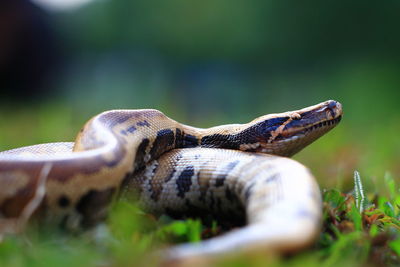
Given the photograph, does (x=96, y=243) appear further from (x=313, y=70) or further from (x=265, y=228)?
(x=313, y=70)

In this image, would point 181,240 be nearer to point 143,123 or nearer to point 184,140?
point 143,123

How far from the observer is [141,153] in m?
3.72

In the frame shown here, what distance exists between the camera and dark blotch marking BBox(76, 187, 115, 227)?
113 inches

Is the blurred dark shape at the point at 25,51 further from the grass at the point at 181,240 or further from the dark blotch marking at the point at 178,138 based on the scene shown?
the grass at the point at 181,240

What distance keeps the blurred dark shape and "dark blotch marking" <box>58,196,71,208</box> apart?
15077 mm

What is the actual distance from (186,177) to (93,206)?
39.7 inches

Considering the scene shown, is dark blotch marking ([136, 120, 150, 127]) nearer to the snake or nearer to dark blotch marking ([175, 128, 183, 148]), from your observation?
the snake

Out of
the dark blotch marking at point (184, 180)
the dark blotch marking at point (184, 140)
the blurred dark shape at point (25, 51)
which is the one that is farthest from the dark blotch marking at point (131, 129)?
the blurred dark shape at point (25, 51)

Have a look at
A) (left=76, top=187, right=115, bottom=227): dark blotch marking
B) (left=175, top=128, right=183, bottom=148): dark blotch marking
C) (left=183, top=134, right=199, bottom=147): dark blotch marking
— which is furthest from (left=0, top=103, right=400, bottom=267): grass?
(left=183, top=134, right=199, bottom=147): dark blotch marking

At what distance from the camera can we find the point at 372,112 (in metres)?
12.4

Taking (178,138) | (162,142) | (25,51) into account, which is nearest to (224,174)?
(162,142)

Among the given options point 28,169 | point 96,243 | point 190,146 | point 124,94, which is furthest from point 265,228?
point 124,94

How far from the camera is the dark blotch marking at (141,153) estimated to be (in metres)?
3.62

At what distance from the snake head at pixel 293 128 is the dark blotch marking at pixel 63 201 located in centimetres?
195
